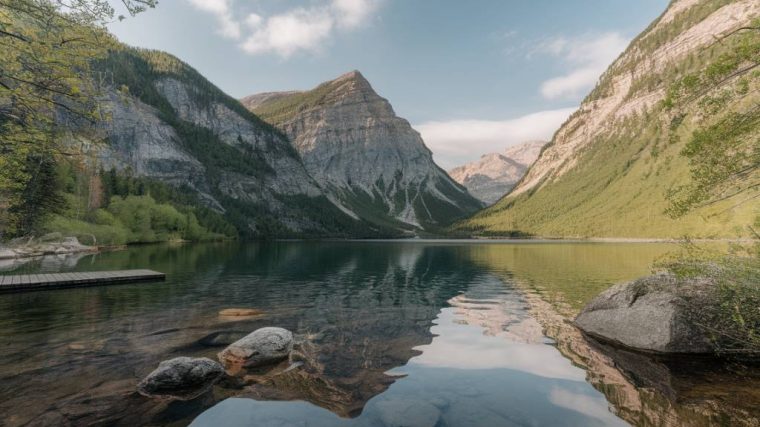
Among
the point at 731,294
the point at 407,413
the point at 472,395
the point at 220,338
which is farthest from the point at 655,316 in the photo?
the point at 220,338

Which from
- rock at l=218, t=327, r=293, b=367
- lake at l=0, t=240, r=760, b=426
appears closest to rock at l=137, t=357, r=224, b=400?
lake at l=0, t=240, r=760, b=426

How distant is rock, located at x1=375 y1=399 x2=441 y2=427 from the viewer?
12.3m

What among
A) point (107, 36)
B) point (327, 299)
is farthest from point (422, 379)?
point (327, 299)

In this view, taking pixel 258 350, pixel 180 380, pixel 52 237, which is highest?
pixel 52 237

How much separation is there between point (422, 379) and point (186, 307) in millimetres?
22058

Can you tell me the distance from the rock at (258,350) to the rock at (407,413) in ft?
22.2

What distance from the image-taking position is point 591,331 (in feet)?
78.4

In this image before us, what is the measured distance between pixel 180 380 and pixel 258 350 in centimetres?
411

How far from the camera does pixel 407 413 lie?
13.0 meters

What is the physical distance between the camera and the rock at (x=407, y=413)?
12.3m

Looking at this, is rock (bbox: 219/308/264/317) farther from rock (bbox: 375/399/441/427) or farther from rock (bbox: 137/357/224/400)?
rock (bbox: 375/399/441/427)

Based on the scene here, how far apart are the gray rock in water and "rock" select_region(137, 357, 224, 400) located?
2077 cm

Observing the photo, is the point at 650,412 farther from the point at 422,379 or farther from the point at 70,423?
the point at 70,423

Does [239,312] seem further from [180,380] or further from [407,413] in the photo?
[407,413]
